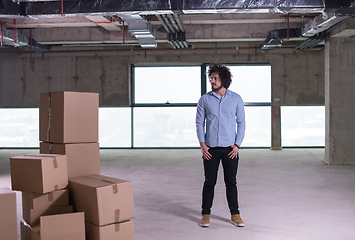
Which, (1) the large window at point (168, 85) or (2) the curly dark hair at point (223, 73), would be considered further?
(1) the large window at point (168, 85)

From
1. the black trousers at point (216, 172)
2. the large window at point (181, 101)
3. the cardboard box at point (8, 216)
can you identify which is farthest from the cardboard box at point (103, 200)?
the large window at point (181, 101)

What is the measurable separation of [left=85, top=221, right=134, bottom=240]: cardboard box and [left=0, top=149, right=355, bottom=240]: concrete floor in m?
0.44

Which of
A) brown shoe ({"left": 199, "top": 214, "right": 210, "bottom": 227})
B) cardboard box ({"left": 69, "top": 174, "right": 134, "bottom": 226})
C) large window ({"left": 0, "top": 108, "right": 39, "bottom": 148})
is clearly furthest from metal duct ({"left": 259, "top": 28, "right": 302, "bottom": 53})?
large window ({"left": 0, "top": 108, "right": 39, "bottom": 148})

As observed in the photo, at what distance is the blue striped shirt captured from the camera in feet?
10.9

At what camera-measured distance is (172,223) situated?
354 centimetres

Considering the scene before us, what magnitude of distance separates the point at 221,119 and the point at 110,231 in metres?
1.42

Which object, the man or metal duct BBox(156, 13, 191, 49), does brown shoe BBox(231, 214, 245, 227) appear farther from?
metal duct BBox(156, 13, 191, 49)

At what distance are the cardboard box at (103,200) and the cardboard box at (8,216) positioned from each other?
1.51 feet

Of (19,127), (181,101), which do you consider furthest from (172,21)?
(19,127)

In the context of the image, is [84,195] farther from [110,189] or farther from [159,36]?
[159,36]

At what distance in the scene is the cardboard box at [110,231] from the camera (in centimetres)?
260

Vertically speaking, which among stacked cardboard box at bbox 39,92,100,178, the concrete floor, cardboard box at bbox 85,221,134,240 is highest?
stacked cardboard box at bbox 39,92,100,178

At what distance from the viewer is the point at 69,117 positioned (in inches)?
122

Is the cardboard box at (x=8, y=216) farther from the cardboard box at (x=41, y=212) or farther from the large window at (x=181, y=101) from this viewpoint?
the large window at (x=181, y=101)
